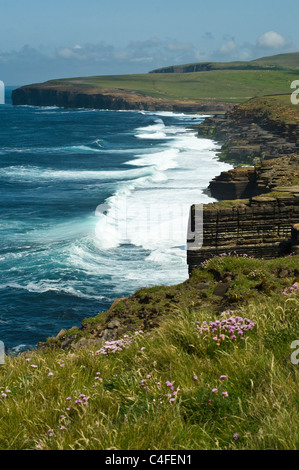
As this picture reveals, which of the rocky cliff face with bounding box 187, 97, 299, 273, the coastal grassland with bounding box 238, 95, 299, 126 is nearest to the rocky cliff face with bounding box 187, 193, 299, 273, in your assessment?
the rocky cliff face with bounding box 187, 97, 299, 273

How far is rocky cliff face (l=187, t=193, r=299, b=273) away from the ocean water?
245 inches

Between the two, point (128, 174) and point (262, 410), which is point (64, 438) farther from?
point (128, 174)

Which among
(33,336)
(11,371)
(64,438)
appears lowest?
(33,336)

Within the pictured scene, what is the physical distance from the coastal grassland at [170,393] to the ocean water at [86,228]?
13.8m

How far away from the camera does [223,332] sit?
669 centimetres

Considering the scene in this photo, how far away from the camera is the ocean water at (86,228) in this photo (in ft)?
77.5

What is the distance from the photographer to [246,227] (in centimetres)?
1864

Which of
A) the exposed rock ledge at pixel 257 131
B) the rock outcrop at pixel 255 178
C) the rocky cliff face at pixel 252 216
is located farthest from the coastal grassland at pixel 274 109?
the rocky cliff face at pixel 252 216

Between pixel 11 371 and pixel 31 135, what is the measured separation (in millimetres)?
107964

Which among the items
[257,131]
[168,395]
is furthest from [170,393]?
[257,131]

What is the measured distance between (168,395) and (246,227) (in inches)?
554

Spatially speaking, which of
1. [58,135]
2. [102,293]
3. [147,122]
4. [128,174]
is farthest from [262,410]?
[147,122]

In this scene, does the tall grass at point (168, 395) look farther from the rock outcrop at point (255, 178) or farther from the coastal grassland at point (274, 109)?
the coastal grassland at point (274, 109)

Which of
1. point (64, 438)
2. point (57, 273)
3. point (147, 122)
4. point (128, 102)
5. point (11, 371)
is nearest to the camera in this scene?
point (64, 438)
